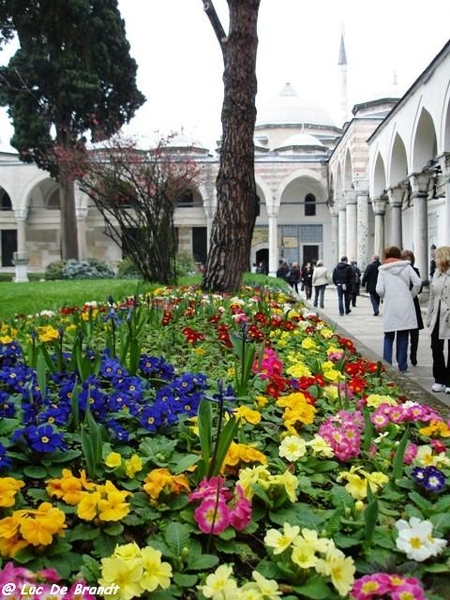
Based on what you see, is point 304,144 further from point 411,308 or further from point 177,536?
point 177,536

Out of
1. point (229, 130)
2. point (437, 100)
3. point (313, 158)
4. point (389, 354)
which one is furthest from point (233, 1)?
point (313, 158)

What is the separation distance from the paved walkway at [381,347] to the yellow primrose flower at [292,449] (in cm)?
182

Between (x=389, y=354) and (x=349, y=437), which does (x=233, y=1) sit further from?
(x=349, y=437)

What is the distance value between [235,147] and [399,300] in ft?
10.7

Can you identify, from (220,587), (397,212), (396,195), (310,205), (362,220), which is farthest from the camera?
(310,205)

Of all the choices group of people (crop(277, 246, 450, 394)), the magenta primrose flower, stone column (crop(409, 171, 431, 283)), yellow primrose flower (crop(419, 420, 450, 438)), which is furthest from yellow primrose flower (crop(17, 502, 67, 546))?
stone column (crop(409, 171, 431, 283))

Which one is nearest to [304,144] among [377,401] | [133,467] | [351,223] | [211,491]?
[351,223]

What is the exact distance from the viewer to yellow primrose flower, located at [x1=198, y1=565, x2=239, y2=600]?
1367 mm

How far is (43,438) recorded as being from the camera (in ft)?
6.43

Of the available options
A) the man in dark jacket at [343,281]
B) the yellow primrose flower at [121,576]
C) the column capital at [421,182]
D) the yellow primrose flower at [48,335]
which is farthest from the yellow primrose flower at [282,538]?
the column capital at [421,182]

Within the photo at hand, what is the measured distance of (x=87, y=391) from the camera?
230cm

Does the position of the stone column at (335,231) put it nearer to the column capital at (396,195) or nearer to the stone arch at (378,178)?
the stone arch at (378,178)

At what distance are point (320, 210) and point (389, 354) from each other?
33.5 metres

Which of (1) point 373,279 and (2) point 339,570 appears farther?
(1) point 373,279
